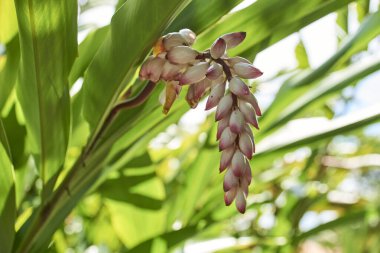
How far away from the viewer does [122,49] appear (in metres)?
0.42

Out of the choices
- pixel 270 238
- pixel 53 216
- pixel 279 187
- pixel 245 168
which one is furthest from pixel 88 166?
pixel 279 187

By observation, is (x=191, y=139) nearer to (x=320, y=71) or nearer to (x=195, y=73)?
(x=320, y=71)

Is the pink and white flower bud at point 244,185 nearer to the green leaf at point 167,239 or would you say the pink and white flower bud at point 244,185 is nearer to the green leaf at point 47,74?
the green leaf at point 47,74

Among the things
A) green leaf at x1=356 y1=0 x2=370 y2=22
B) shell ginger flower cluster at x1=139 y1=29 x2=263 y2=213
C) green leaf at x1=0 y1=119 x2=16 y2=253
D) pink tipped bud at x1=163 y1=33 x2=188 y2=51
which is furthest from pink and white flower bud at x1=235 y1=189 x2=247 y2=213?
green leaf at x1=356 y1=0 x2=370 y2=22

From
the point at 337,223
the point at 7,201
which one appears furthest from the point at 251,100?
the point at 337,223

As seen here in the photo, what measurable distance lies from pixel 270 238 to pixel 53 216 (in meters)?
0.54

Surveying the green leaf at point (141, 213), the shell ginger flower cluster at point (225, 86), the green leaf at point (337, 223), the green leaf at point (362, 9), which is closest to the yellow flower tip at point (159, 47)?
the shell ginger flower cluster at point (225, 86)

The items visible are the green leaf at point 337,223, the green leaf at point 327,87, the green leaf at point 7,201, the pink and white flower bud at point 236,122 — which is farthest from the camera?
the green leaf at point 337,223

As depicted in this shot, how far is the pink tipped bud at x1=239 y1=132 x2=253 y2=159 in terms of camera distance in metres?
0.34

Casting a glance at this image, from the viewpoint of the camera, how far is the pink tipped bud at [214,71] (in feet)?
1.15

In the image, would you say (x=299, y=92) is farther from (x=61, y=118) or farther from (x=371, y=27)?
(x=61, y=118)

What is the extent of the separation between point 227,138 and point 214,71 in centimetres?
4

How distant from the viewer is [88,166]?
1.71ft

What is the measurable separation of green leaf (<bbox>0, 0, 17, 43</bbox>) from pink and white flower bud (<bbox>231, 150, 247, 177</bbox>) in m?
0.32
